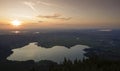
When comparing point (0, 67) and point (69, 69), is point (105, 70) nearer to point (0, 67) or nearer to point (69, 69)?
point (69, 69)

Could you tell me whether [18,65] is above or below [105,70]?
below

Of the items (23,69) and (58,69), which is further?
(23,69)

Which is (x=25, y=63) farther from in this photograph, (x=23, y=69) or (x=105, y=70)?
(x=105, y=70)

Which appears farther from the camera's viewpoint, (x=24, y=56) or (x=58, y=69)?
(x=24, y=56)

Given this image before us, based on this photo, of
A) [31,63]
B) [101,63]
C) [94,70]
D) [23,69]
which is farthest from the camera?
[31,63]

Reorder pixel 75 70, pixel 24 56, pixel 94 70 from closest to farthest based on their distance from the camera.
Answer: pixel 94 70
pixel 75 70
pixel 24 56

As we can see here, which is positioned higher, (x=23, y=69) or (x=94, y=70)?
(x=94, y=70)

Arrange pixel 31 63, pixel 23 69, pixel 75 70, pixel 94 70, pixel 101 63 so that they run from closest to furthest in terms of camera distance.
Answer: pixel 94 70
pixel 75 70
pixel 101 63
pixel 23 69
pixel 31 63

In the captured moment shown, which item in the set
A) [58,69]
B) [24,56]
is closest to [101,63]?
[58,69]

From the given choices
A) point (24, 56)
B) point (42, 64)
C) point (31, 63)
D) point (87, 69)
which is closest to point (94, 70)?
point (87, 69)
